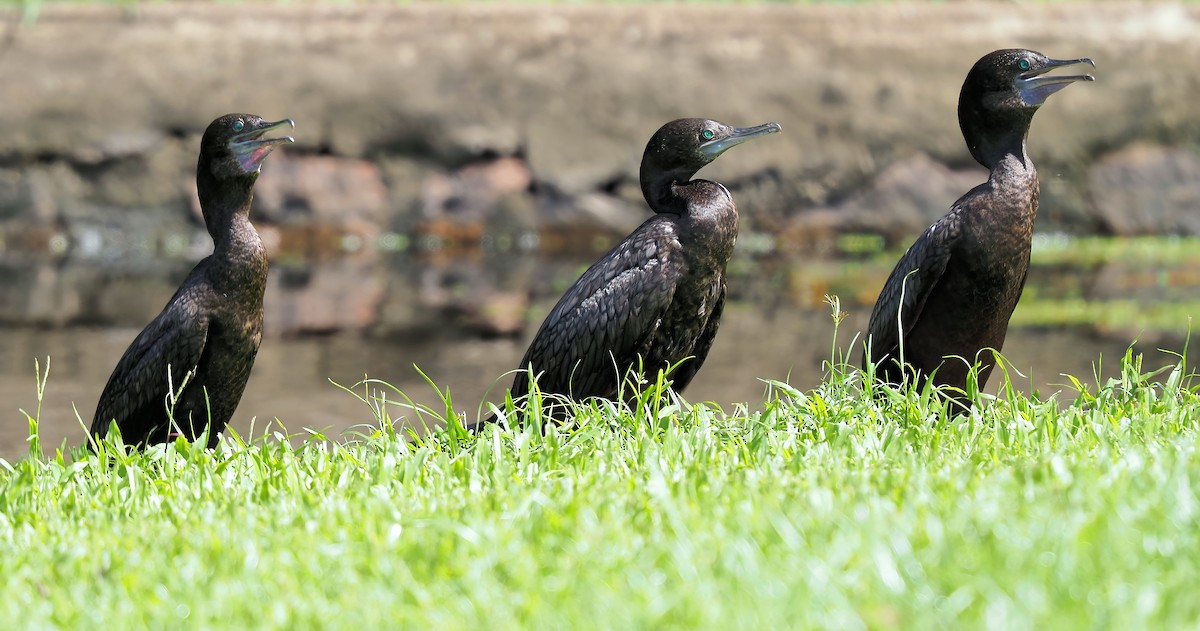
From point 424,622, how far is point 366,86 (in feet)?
33.4

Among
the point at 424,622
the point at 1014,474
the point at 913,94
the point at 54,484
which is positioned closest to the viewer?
the point at 424,622

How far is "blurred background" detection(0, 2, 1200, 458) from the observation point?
12.1 metres

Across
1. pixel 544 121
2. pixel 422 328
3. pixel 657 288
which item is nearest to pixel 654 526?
pixel 657 288

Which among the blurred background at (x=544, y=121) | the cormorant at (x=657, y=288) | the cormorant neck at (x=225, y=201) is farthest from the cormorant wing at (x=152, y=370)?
the blurred background at (x=544, y=121)

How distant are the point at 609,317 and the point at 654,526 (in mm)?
1606

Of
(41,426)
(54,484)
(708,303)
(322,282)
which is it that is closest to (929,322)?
(708,303)

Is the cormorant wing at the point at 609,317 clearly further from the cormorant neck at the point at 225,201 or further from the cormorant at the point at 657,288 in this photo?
the cormorant neck at the point at 225,201

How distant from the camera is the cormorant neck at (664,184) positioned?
4.88m

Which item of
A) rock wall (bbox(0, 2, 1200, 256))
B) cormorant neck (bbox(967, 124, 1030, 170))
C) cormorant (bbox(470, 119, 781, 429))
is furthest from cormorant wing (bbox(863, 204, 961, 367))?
rock wall (bbox(0, 2, 1200, 256))

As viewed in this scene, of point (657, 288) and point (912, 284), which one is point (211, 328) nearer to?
point (657, 288)

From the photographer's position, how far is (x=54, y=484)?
4.13m

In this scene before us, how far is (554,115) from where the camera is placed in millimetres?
12328

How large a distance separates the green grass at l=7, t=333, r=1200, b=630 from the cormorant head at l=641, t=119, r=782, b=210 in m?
0.83

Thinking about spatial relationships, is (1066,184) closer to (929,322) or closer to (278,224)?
(278,224)
